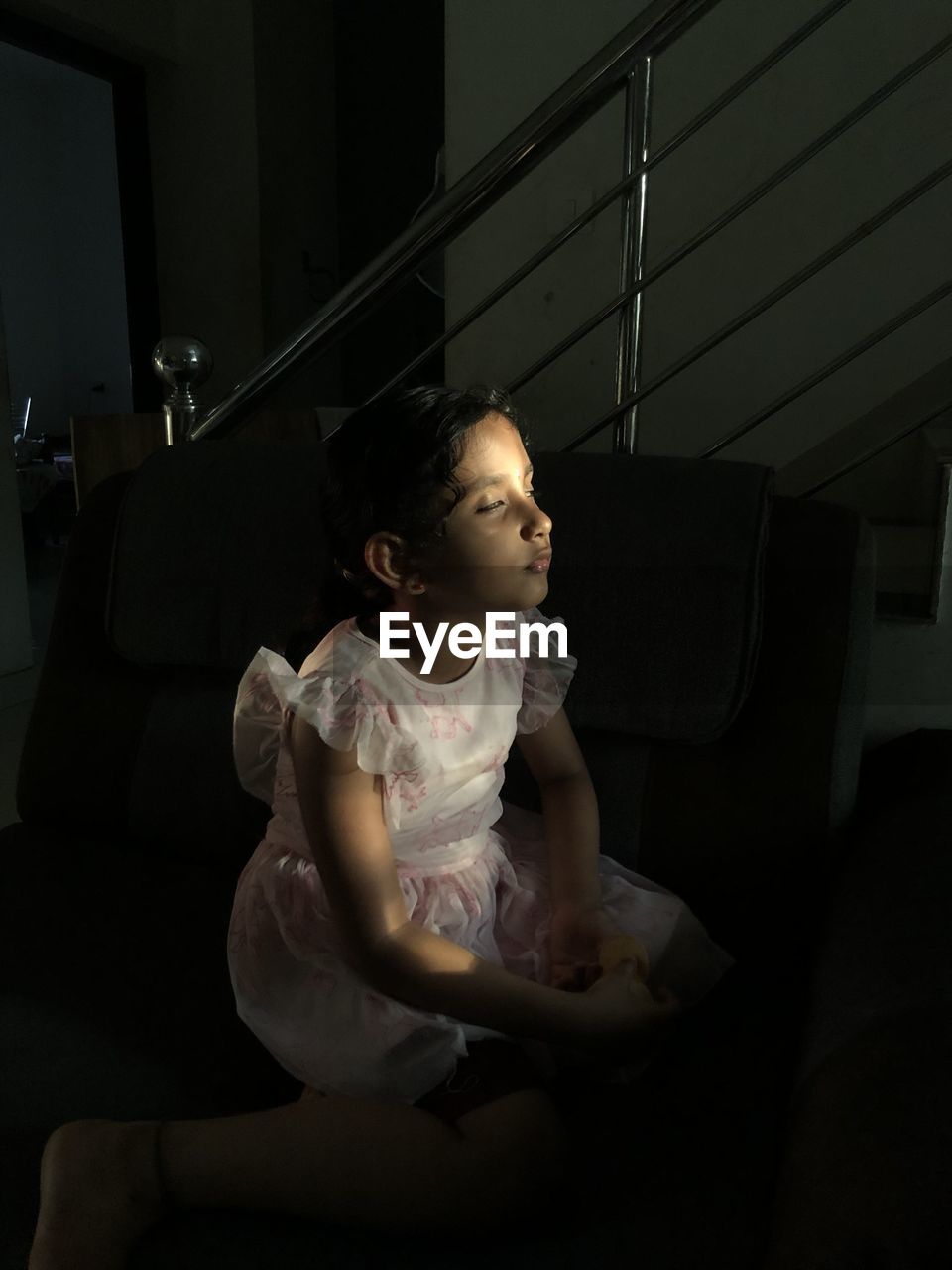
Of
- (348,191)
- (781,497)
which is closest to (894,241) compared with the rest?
(781,497)

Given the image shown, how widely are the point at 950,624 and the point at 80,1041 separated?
99 centimetres

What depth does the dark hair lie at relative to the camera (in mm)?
825

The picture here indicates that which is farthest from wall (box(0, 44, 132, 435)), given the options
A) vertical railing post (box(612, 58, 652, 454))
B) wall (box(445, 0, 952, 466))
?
vertical railing post (box(612, 58, 652, 454))

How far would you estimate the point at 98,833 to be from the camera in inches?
49.5

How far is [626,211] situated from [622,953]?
106 cm

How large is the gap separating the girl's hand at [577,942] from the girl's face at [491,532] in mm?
311

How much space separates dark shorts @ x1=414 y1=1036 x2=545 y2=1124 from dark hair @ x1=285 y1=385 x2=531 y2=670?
398mm

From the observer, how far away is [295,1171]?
0.72 metres

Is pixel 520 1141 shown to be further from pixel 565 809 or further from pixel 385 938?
pixel 565 809

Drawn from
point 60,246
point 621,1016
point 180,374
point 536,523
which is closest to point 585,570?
point 536,523

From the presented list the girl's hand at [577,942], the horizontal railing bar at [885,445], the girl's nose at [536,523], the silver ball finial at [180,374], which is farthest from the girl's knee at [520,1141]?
the silver ball finial at [180,374]

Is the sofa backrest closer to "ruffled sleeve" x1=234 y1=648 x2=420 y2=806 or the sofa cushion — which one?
the sofa cushion

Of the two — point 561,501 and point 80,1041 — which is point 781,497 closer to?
point 561,501

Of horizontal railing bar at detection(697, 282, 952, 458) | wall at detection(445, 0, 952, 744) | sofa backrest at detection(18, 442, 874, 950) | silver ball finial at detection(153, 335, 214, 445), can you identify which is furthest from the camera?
wall at detection(445, 0, 952, 744)
